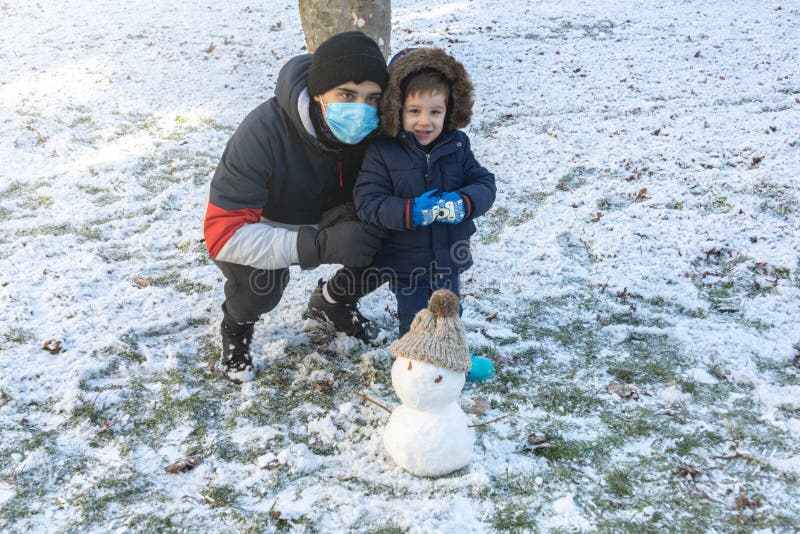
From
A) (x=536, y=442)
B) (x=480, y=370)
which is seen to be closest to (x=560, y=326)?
(x=480, y=370)

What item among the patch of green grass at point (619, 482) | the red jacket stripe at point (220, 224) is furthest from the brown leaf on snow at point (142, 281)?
the patch of green grass at point (619, 482)

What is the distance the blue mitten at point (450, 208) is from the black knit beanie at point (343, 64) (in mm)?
686

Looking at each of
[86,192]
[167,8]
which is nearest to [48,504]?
[86,192]

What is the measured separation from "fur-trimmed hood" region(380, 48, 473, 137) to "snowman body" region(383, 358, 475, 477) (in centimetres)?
124

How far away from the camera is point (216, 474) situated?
2566mm

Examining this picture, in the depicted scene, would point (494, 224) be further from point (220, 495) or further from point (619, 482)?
point (220, 495)

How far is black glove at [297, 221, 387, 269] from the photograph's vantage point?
116 inches

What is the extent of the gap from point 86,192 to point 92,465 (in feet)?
12.4

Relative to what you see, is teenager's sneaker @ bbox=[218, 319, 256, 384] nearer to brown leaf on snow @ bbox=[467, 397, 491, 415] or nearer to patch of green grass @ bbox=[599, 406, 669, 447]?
brown leaf on snow @ bbox=[467, 397, 491, 415]

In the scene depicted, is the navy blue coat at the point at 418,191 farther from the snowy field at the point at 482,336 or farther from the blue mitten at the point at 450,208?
the snowy field at the point at 482,336

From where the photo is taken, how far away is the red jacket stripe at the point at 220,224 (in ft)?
9.62

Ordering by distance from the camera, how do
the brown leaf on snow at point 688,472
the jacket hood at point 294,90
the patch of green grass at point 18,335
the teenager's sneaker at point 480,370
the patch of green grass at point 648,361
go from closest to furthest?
1. the brown leaf on snow at point 688,472
2. the jacket hood at point 294,90
3. the teenager's sneaker at point 480,370
4. the patch of green grass at point 648,361
5. the patch of green grass at point 18,335

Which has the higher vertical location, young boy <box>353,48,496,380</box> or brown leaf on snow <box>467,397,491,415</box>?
young boy <box>353,48,496,380</box>

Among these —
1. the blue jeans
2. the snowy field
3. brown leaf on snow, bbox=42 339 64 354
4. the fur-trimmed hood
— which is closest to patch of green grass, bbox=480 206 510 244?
the snowy field
